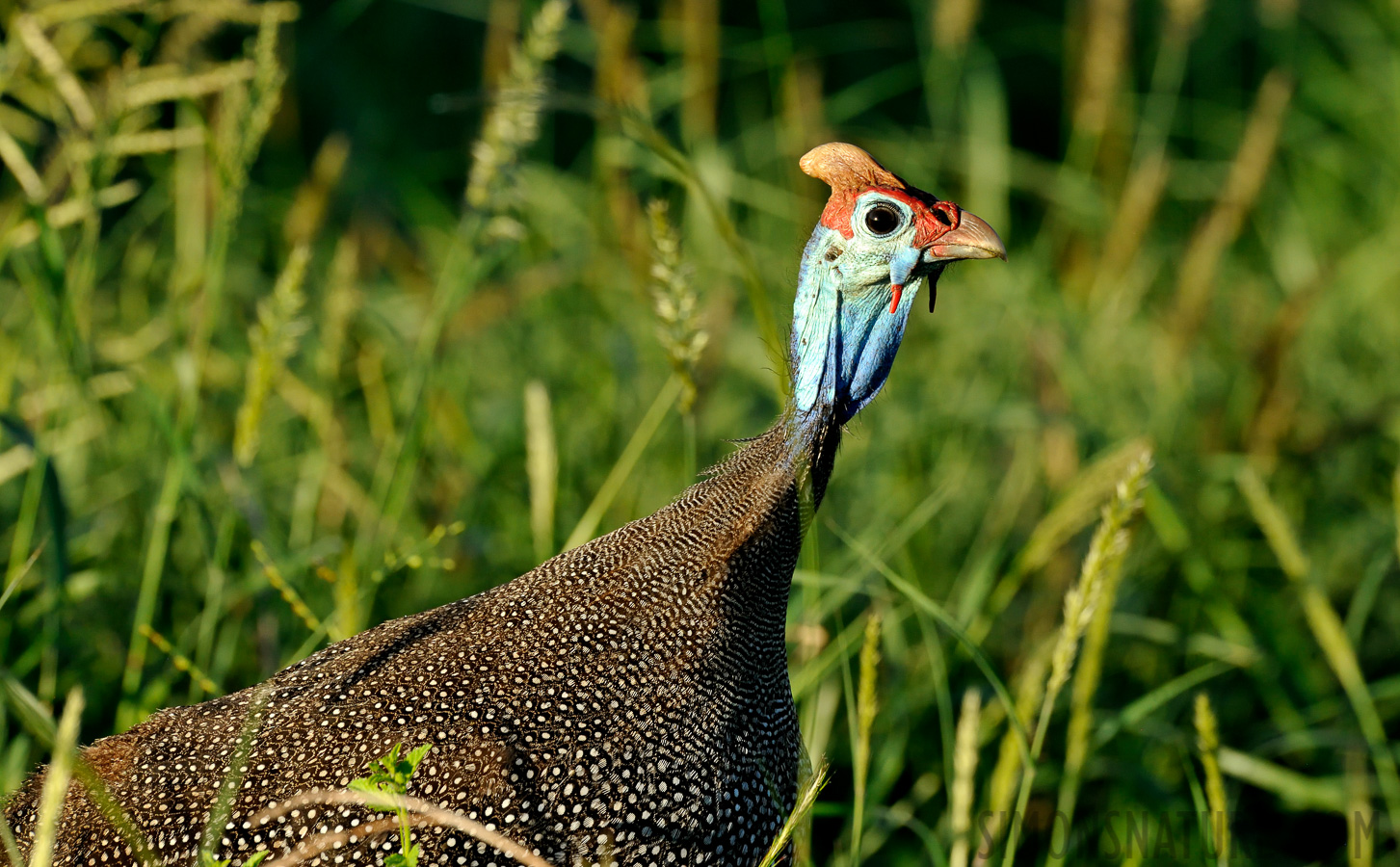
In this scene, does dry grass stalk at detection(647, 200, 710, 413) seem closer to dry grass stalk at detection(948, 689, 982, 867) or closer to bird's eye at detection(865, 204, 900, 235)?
bird's eye at detection(865, 204, 900, 235)

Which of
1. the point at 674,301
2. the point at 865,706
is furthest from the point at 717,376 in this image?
the point at 865,706

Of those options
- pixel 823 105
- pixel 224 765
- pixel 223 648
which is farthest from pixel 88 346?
pixel 823 105

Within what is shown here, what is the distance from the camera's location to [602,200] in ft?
16.3

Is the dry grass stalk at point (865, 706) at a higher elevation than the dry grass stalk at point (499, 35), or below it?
below

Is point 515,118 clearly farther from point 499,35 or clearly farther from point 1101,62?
point 1101,62

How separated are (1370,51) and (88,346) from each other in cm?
611

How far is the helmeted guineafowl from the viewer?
7.02 feet

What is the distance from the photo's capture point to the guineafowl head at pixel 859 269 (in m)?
2.39

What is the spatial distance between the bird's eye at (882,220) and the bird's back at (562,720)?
0.44 m

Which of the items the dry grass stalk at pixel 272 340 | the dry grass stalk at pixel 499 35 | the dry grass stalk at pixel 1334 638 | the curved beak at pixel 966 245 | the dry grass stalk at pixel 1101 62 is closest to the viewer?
the curved beak at pixel 966 245

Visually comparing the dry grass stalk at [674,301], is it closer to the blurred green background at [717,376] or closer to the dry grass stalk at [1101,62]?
the blurred green background at [717,376]

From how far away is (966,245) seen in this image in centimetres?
238

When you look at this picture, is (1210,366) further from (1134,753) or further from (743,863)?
(743,863)

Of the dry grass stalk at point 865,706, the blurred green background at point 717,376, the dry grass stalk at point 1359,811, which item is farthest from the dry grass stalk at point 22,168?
the dry grass stalk at point 1359,811
